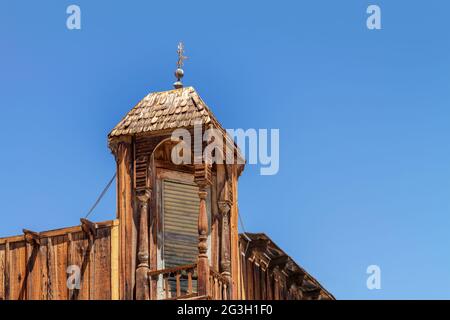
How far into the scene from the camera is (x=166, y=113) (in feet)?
108

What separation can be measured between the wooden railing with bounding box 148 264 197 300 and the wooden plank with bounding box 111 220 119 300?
2.45ft

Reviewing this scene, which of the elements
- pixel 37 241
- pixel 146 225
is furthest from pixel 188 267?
pixel 37 241

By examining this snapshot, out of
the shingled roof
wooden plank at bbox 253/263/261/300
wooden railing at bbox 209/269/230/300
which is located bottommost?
wooden railing at bbox 209/269/230/300

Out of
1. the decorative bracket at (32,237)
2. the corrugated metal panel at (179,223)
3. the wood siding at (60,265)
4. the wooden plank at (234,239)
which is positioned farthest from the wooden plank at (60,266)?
the wooden plank at (234,239)

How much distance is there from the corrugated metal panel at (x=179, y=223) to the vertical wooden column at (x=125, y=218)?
2.87 feet

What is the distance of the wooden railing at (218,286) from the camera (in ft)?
104

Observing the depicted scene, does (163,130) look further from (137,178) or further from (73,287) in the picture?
(73,287)

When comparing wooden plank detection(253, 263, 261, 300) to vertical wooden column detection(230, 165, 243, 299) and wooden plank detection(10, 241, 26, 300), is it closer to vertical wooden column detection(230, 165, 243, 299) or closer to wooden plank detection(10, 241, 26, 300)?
vertical wooden column detection(230, 165, 243, 299)

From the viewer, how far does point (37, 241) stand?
33188mm

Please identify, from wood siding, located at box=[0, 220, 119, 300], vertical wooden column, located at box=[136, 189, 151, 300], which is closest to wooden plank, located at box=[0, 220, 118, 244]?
wood siding, located at box=[0, 220, 119, 300]

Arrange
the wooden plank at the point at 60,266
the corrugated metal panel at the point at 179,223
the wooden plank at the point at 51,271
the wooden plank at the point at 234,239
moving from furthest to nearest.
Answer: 1. the wooden plank at the point at 234,239
2. the corrugated metal panel at the point at 179,223
3. the wooden plank at the point at 51,271
4. the wooden plank at the point at 60,266

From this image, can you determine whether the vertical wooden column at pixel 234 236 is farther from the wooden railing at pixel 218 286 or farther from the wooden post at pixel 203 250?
the wooden post at pixel 203 250

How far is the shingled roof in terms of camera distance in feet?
107
